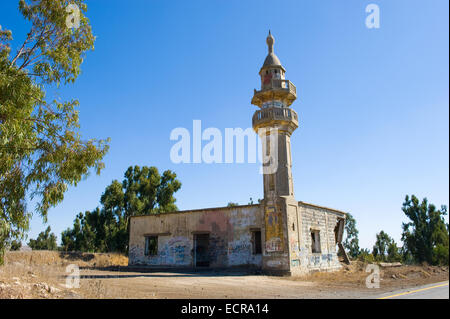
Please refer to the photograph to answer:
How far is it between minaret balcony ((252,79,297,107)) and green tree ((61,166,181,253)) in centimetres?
2236

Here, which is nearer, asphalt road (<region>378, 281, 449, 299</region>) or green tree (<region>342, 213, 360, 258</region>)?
asphalt road (<region>378, 281, 449, 299</region>)

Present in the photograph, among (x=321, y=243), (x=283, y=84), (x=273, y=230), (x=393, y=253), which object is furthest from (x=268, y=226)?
(x=393, y=253)

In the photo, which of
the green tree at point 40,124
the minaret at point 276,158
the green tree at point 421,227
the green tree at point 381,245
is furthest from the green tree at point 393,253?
the green tree at point 40,124

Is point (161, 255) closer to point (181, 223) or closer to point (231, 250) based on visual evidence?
point (181, 223)

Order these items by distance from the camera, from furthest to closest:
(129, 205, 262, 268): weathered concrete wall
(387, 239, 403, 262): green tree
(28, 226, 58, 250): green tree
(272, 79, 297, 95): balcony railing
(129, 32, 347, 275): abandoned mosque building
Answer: (28, 226, 58, 250): green tree → (387, 239, 403, 262): green tree → (272, 79, 297, 95): balcony railing → (129, 205, 262, 268): weathered concrete wall → (129, 32, 347, 275): abandoned mosque building

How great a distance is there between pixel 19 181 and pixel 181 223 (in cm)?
1432

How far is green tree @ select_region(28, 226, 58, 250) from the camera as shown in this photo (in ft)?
167

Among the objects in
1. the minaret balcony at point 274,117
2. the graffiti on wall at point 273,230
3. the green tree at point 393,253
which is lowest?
the green tree at point 393,253

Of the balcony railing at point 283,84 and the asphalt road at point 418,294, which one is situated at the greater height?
the balcony railing at point 283,84

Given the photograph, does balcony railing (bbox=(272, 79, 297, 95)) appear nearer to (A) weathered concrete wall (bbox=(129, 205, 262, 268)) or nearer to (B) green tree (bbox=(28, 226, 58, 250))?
→ (A) weathered concrete wall (bbox=(129, 205, 262, 268))

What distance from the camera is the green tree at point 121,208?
36.7 metres

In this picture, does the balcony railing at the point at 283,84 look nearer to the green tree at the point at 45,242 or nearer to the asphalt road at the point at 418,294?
the asphalt road at the point at 418,294

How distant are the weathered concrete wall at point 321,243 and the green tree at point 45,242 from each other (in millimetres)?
46532

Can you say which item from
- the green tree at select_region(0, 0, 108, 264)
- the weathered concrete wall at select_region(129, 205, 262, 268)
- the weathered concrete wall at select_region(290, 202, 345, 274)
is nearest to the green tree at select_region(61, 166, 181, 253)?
the weathered concrete wall at select_region(129, 205, 262, 268)
